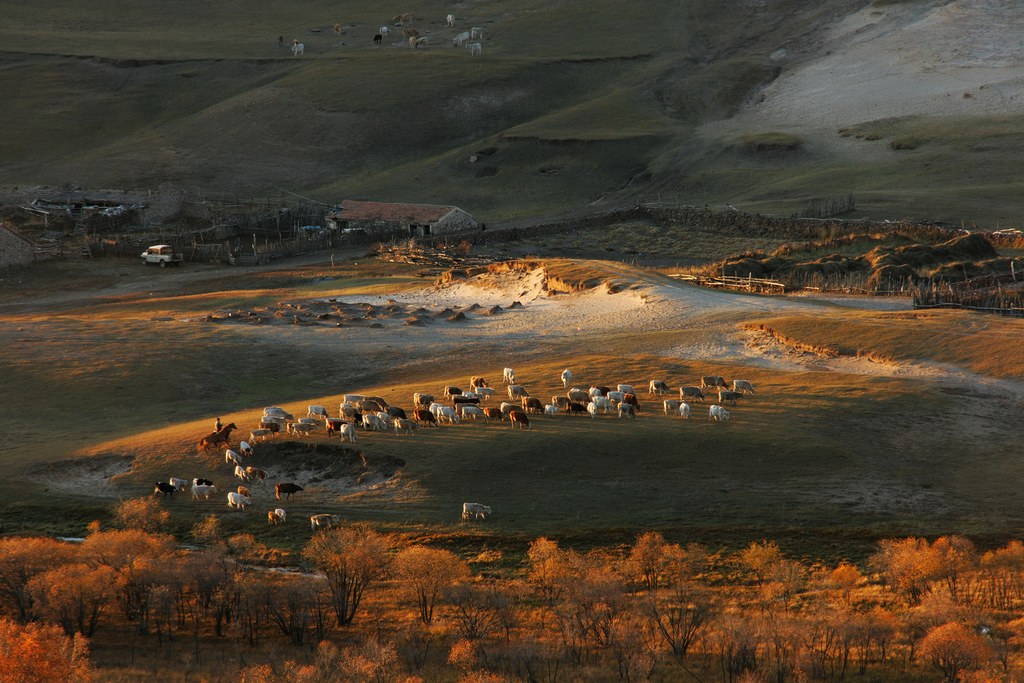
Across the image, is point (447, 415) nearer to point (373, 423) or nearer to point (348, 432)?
point (373, 423)

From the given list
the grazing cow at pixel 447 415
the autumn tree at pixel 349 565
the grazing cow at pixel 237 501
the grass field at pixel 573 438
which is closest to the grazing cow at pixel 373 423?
the grass field at pixel 573 438

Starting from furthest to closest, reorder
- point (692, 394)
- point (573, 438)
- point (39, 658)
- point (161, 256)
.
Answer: point (161, 256), point (692, 394), point (573, 438), point (39, 658)

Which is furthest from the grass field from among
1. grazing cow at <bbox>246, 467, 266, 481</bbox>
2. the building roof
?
the building roof

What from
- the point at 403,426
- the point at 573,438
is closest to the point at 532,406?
the point at 573,438

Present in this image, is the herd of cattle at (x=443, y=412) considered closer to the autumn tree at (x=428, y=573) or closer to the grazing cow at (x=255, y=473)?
the grazing cow at (x=255, y=473)

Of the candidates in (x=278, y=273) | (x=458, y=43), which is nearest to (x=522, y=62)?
(x=458, y=43)
